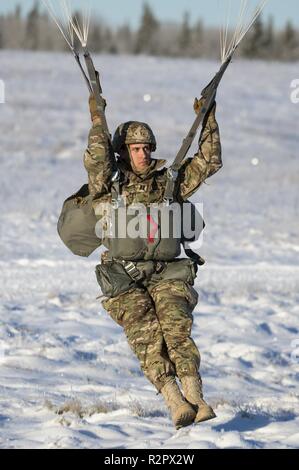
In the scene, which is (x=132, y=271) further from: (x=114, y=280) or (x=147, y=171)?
(x=147, y=171)

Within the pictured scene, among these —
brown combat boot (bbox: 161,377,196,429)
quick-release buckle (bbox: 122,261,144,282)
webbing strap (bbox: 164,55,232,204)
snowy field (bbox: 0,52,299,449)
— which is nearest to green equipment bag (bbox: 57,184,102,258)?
quick-release buckle (bbox: 122,261,144,282)

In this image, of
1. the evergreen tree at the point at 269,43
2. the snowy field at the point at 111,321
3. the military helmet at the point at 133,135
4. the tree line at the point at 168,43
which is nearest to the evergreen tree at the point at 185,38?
the tree line at the point at 168,43

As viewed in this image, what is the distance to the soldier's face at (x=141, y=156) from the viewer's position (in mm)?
7301

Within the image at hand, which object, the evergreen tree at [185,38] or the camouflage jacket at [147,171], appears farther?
the evergreen tree at [185,38]

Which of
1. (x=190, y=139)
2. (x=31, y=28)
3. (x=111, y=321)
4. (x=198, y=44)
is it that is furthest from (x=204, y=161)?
(x=198, y=44)

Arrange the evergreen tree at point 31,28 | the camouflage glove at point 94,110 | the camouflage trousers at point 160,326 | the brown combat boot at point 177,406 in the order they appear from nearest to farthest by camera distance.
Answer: the brown combat boot at point 177,406
the camouflage trousers at point 160,326
the camouflage glove at point 94,110
the evergreen tree at point 31,28

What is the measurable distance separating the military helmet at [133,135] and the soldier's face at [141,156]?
0.04 m

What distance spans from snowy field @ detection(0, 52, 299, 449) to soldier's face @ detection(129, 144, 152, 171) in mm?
2027

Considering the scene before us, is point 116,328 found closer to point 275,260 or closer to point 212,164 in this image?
point 212,164

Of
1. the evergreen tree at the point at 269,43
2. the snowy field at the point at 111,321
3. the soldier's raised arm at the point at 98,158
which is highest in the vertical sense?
the evergreen tree at the point at 269,43

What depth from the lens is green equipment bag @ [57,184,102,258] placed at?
7332 millimetres

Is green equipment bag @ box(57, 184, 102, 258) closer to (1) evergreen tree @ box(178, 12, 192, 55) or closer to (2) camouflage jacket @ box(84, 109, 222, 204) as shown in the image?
(2) camouflage jacket @ box(84, 109, 222, 204)

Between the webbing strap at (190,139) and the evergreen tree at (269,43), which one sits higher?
A: the evergreen tree at (269,43)

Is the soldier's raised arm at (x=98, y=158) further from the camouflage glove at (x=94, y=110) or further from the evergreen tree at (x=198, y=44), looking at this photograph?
the evergreen tree at (x=198, y=44)
